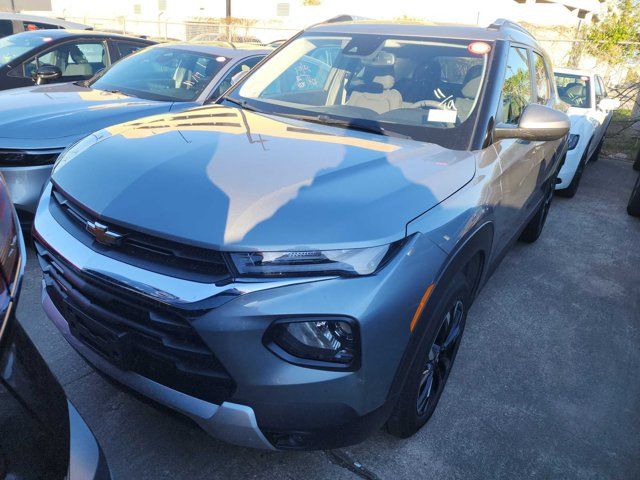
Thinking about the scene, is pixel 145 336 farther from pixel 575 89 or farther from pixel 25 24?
pixel 25 24

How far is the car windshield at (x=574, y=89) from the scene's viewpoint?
7657 millimetres

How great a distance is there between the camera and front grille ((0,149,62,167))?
358 centimetres

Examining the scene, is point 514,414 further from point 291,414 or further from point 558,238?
point 558,238

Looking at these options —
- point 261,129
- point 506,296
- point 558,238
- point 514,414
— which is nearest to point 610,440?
point 514,414

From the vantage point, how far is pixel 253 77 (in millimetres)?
3461

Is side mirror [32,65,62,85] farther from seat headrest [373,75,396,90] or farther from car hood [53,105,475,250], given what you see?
seat headrest [373,75,396,90]

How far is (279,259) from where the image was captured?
5.55ft

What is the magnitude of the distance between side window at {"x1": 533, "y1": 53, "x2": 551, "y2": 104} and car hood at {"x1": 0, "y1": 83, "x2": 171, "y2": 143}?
10.6ft

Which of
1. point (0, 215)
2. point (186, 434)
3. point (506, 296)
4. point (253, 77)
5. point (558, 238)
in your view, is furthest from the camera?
point (558, 238)

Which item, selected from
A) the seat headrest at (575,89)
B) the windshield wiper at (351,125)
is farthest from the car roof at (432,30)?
the seat headrest at (575,89)

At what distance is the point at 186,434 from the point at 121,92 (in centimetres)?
385

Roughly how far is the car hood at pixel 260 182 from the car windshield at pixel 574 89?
6.37 m

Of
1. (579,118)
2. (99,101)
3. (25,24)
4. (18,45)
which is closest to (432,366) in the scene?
(99,101)

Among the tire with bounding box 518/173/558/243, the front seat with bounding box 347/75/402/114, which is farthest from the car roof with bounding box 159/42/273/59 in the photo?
the tire with bounding box 518/173/558/243
